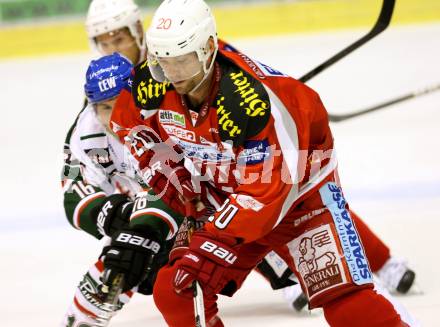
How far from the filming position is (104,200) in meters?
4.05

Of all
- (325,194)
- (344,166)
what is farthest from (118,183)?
(344,166)

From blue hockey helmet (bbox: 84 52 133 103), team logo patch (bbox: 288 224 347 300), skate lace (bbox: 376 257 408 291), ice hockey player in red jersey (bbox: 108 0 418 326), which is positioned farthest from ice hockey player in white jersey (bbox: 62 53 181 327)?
skate lace (bbox: 376 257 408 291)

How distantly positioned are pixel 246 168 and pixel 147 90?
485 millimetres

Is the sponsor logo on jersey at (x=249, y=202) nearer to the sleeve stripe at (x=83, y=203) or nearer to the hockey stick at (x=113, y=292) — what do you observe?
the hockey stick at (x=113, y=292)

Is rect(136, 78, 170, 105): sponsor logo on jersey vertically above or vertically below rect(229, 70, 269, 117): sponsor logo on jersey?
below

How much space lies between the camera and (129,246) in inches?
137

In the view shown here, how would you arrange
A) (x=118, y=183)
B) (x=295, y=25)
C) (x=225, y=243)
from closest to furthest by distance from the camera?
1. (x=225, y=243)
2. (x=118, y=183)
3. (x=295, y=25)

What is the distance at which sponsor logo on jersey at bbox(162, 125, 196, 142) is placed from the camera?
10.7ft

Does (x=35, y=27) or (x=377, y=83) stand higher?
(x=377, y=83)

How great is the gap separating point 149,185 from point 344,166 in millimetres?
2896

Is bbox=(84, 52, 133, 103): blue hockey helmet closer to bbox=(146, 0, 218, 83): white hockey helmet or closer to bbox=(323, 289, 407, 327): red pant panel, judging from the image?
bbox=(146, 0, 218, 83): white hockey helmet

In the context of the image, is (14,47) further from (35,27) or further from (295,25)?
(295,25)

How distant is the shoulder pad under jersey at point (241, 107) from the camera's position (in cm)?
303

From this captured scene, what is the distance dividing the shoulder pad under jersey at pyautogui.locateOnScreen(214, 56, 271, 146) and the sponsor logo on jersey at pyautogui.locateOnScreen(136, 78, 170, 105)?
23 centimetres
